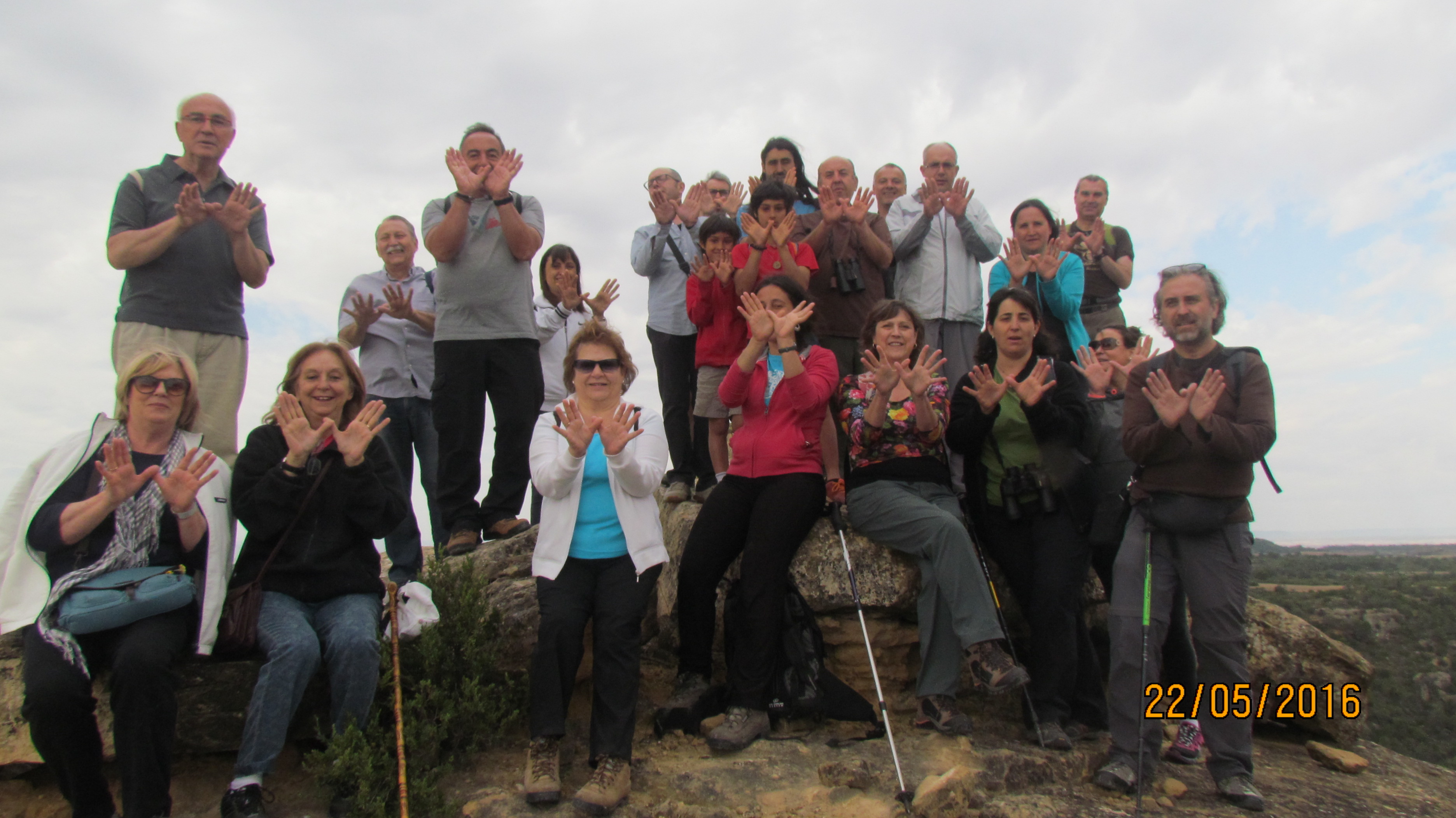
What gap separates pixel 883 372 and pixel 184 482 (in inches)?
158

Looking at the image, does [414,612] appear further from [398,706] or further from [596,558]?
[596,558]

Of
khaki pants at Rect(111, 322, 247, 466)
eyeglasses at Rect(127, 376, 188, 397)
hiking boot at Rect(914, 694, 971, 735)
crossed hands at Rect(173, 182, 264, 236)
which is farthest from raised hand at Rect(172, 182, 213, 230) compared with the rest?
hiking boot at Rect(914, 694, 971, 735)

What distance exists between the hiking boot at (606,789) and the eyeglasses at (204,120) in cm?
494

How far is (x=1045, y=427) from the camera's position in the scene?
218 inches

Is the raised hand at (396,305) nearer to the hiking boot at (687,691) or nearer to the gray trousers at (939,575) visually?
the hiking boot at (687,691)

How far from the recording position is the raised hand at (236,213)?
560cm

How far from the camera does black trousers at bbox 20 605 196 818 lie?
12.6 feet

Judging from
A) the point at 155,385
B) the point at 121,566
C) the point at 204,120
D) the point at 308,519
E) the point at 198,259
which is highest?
the point at 204,120

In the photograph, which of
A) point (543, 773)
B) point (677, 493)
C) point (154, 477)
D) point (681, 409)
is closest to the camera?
point (154, 477)

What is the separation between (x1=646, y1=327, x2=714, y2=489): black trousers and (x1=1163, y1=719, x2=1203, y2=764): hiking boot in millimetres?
3935

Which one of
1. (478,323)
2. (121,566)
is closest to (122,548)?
(121,566)

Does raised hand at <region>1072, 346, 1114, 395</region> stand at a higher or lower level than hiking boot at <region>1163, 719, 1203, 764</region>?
higher

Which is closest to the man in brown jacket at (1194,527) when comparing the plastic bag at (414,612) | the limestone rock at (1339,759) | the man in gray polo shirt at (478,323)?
the limestone rock at (1339,759)

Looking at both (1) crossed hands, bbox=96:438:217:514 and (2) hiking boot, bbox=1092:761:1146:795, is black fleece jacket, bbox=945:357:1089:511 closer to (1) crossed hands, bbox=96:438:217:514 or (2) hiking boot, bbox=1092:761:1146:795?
(2) hiking boot, bbox=1092:761:1146:795
